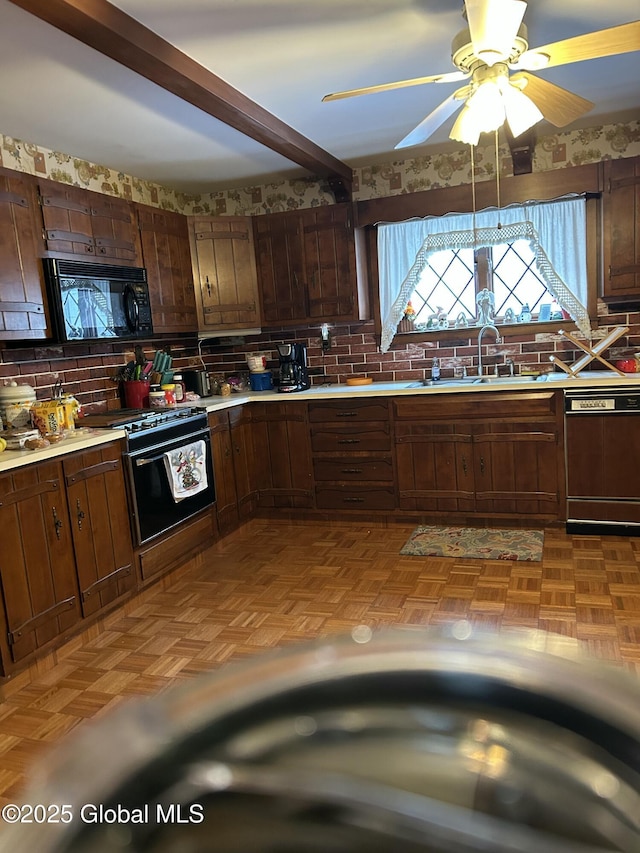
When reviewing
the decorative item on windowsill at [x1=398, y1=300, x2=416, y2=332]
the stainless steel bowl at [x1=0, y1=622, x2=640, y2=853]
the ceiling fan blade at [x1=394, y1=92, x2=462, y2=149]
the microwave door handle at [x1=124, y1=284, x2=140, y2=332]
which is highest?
the ceiling fan blade at [x1=394, y1=92, x2=462, y2=149]

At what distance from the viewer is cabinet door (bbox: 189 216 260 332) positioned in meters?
4.61

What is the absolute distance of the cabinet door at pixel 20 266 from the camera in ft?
10.1

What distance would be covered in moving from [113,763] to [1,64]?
2944 mm

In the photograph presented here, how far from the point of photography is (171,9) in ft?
7.50

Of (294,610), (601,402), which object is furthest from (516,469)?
(294,610)

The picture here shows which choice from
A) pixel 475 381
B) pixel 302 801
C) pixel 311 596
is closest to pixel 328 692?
pixel 302 801

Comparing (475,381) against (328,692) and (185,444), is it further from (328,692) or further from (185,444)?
(328,692)

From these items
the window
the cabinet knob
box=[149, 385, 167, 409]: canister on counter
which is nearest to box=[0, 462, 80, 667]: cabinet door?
the cabinet knob

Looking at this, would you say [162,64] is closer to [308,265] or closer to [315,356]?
[308,265]

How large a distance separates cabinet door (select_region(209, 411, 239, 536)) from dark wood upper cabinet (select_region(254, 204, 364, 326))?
983 millimetres

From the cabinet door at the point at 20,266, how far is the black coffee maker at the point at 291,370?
5.80 feet

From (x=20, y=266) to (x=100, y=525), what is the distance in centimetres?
135

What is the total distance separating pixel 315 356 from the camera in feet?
16.3

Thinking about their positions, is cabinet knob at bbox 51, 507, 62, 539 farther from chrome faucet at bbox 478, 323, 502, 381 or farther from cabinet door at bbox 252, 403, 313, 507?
chrome faucet at bbox 478, 323, 502, 381
